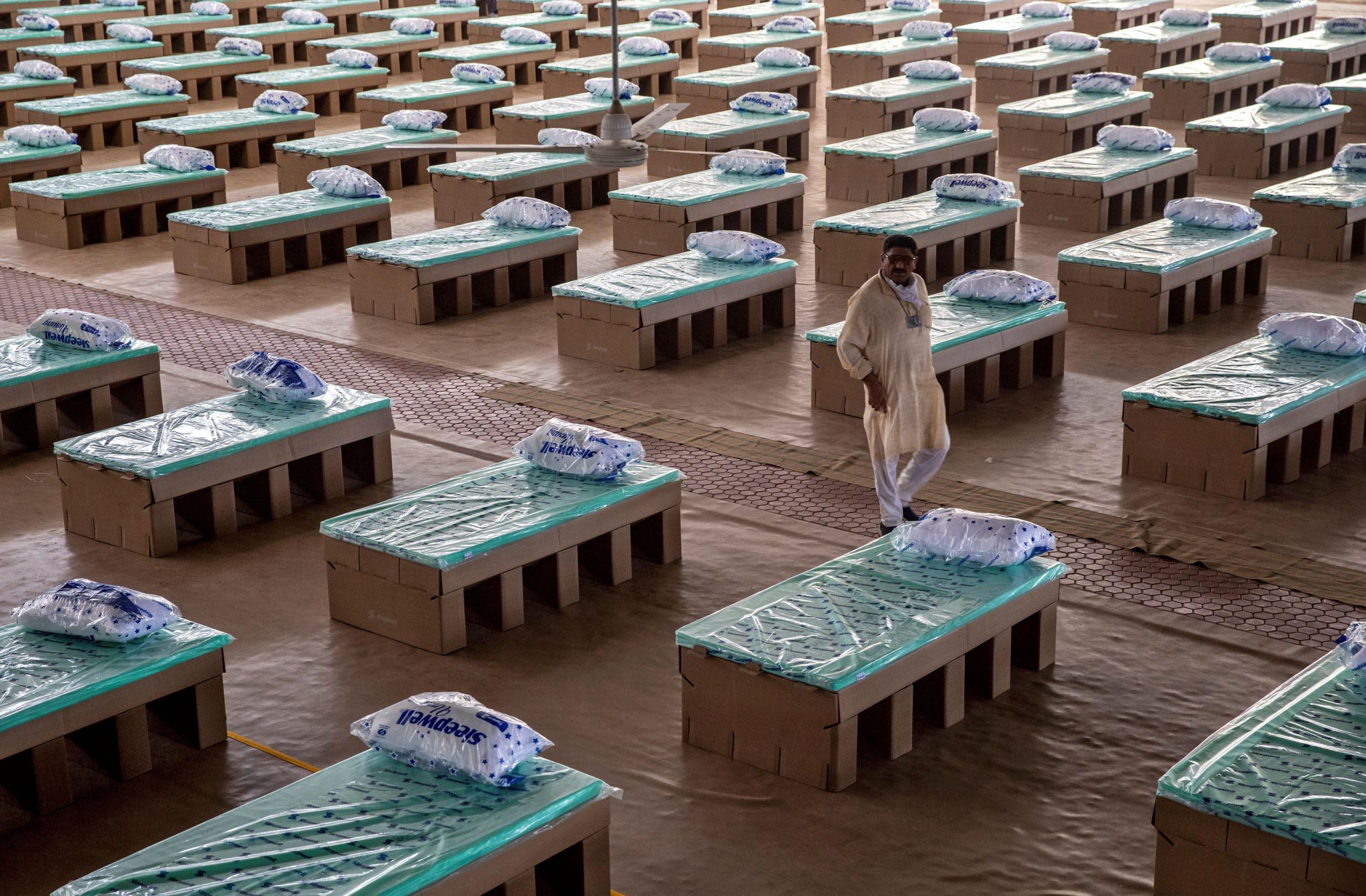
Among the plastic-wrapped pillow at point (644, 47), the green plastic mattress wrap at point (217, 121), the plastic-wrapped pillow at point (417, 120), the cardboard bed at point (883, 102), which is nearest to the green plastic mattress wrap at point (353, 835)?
the plastic-wrapped pillow at point (417, 120)

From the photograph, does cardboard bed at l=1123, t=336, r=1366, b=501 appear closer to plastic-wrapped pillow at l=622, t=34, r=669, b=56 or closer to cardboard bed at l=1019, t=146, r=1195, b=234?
cardboard bed at l=1019, t=146, r=1195, b=234

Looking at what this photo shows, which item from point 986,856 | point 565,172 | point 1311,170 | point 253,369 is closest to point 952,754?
point 986,856

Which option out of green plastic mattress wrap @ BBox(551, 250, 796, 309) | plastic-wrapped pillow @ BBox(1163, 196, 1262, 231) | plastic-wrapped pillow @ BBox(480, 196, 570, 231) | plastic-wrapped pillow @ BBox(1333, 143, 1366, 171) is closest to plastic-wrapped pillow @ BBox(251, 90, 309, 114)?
plastic-wrapped pillow @ BBox(480, 196, 570, 231)

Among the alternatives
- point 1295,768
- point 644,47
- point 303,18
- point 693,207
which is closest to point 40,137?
point 693,207

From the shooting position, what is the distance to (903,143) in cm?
1567

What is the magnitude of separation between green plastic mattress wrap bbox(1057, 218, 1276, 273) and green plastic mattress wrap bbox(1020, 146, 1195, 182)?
195cm

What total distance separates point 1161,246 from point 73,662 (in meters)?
8.59

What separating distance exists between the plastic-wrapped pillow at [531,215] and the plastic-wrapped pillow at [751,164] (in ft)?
6.29

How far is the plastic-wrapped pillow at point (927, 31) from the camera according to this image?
2198cm

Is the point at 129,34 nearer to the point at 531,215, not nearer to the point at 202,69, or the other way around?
the point at 202,69

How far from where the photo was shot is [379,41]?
909 inches

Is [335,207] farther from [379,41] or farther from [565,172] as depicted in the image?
[379,41]

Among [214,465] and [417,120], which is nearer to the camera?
[214,465]

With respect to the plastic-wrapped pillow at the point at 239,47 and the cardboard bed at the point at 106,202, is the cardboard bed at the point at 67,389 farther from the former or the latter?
the plastic-wrapped pillow at the point at 239,47
